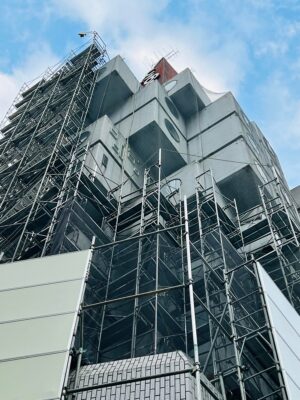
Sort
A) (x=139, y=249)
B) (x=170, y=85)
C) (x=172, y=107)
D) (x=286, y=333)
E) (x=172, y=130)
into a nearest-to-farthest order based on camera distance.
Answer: (x=286, y=333), (x=139, y=249), (x=172, y=130), (x=172, y=107), (x=170, y=85)

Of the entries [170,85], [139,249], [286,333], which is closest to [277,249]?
[139,249]

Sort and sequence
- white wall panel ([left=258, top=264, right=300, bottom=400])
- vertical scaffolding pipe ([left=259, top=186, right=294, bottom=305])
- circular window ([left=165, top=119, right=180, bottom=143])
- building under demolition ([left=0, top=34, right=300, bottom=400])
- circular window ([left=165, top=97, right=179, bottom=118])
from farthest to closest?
circular window ([left=165, top=97, right=179, bottom=118]) < circular window ([left=165, top=119, right=180, bottom=143]) < vertical scaffolding pipe ([left=259, top=186, right=294, bottom=305]) < white wall panel ([left=258, top=264, right=300, bottom=400]) < building under demolition ([left=0, top=34, right=300, bottom=400])

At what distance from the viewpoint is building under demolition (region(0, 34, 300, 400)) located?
365 inches

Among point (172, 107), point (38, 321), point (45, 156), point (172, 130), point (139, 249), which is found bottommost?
point (38, 321)

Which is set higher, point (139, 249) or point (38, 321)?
point (139, 249)

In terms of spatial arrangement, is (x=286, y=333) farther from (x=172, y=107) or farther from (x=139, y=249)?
(x=172, y=107)

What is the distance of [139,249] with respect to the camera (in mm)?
13617

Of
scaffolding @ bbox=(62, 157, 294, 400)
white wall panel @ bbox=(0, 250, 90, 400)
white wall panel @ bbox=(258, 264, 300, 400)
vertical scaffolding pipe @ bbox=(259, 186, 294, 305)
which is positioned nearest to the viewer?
white wall panel @ bbox=(0, 250, 90, 400)

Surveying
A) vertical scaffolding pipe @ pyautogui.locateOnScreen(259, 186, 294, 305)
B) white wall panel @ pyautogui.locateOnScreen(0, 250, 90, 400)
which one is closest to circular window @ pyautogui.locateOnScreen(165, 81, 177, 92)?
vertical scaffolding pipe @ pyautogui.locateOnScreen(259, 186, 294, 305)

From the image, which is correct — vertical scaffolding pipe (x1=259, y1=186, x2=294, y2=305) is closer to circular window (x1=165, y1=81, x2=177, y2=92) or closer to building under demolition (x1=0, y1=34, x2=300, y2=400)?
building under demolition (x1=0, y1=34, x2=300, y2=400)

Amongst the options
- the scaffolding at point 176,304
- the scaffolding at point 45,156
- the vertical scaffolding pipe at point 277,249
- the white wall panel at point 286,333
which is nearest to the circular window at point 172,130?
the scaffolding at point 45,156

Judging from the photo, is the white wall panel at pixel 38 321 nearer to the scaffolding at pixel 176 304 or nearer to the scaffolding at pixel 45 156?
the scaffolding at pixel 176 304

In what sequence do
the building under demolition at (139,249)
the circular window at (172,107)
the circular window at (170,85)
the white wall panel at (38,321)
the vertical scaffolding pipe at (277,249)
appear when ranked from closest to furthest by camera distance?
1. the white wall panel at (38,321)
2. the building under demolition at (139,249)
3. the vertical scaffolding pipe at (277,249)
4. the circular window at (172,107)
5. the circular window at (170,85)

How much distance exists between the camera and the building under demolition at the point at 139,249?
927cm
